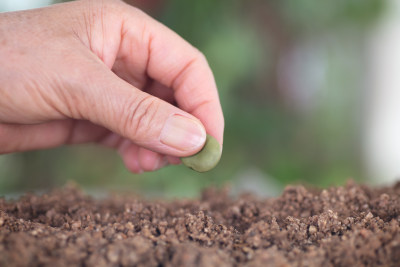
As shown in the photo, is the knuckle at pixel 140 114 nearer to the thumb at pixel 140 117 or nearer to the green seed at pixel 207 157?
the thumb at pixel 140 117

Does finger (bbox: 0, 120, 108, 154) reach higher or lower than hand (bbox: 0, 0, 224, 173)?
lower

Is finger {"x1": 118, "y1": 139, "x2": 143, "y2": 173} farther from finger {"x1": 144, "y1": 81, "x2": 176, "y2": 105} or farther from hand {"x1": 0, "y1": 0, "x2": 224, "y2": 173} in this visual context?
hand {"x1": 0, "y1": 0, "x2": 224, "y2": 173}

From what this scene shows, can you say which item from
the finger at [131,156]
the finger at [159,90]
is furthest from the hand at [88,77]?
the finger at [131,156]

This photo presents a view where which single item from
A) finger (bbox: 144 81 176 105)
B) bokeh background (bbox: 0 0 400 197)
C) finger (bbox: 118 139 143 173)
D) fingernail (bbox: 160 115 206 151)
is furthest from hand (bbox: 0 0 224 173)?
bokeh background (bbox: 0 0 400 197)

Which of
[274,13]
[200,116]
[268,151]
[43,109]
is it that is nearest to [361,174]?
[268,151]

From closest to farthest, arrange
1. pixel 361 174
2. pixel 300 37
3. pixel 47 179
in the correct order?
pixel 47 179 < pixel 300 37 < pixel 361 174

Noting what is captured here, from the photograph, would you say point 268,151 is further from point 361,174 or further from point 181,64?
point 181,64
